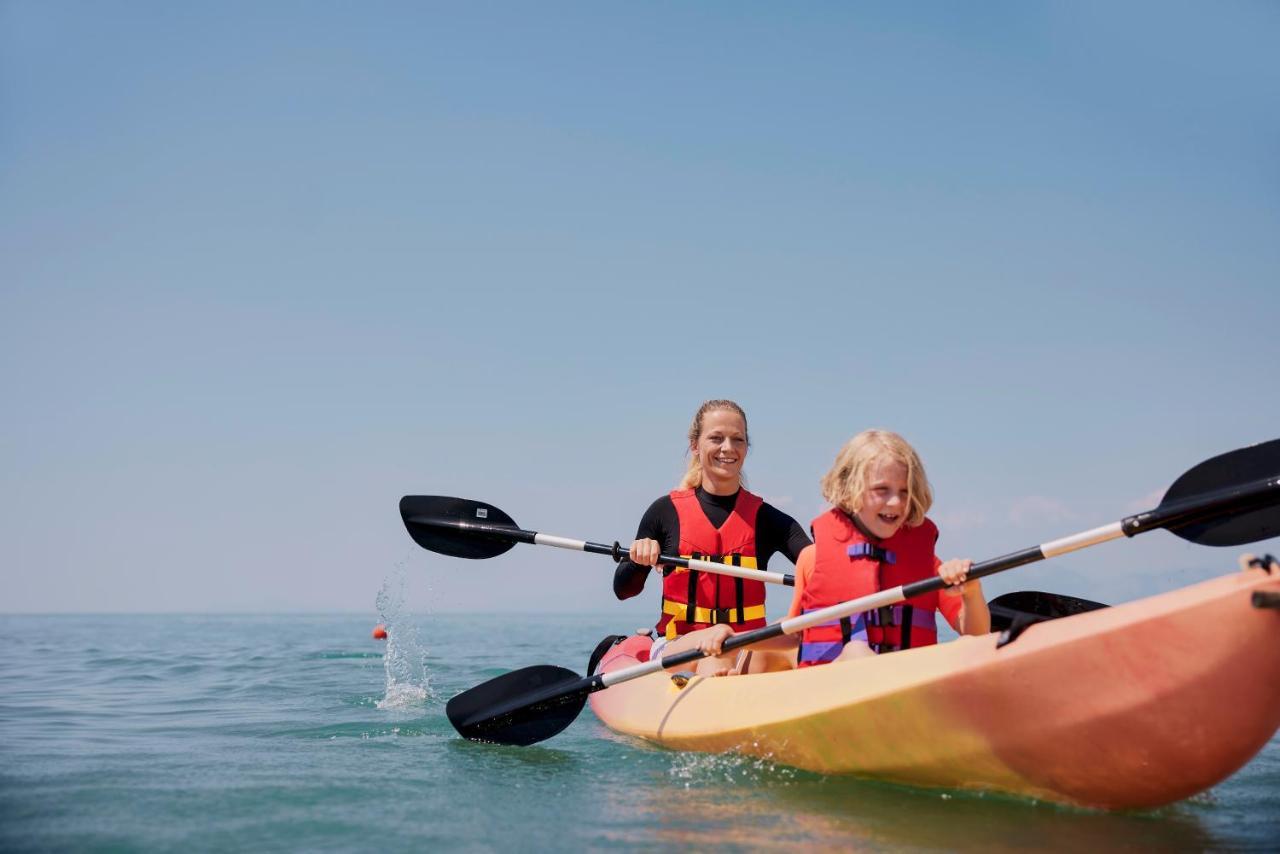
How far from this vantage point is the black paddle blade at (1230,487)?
400 cm

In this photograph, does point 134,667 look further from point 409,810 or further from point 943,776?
point 943,776

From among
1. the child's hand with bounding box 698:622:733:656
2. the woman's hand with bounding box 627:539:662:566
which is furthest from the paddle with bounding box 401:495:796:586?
the child's hand with bounding box 698:622:733:656

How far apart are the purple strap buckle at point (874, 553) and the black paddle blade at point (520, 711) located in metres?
1.68

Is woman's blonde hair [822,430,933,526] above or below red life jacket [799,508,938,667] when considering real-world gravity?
above

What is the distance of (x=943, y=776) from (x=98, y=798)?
314cm

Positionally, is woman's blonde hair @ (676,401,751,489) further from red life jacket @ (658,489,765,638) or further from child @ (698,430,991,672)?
child @ (698,430,991,672)

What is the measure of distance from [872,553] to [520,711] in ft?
6.91

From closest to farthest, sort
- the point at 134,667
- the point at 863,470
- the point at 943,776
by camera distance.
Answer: the point at 943,776, the point at 863,470, the point at 134,667

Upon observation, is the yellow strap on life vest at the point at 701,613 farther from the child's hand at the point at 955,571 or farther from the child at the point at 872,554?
the child's hand at the point at 955,571

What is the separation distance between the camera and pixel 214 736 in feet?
19.2

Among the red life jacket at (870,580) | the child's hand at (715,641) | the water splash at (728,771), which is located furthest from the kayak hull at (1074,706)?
the child's hand at (715,641)

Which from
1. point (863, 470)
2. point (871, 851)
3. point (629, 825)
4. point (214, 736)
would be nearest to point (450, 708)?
point (214, 736)

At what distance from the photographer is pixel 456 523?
706cm

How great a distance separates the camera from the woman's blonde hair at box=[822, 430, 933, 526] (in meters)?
4.29
